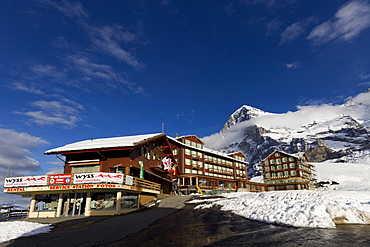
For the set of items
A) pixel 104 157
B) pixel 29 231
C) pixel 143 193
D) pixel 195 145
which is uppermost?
pixel 195 145

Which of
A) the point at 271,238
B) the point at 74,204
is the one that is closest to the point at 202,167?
the point at 74,204

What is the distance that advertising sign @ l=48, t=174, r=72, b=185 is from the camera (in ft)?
68.4

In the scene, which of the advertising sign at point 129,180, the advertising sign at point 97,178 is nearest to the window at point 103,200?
the advertising sign at point 129,180

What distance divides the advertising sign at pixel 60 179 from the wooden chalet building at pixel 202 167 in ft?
73.8

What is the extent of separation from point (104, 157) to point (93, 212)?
238 inches

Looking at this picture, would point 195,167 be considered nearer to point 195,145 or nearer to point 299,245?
point 195,145

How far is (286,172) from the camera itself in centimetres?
8225

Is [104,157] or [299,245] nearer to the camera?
[299,245]

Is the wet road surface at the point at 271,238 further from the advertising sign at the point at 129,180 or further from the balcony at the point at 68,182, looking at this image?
the advertising sign at the point at 129,180

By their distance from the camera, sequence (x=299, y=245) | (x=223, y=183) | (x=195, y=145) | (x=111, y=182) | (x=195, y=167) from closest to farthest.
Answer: (x=299, y=245) → (x=111, y=182) → (x=195, y=167) → (x=195, y=145) → (x=223, y=183)

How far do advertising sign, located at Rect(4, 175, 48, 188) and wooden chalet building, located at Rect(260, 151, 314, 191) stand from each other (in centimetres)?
7170

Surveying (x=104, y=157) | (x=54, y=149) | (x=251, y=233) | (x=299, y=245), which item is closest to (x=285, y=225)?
(x=251, y=233)

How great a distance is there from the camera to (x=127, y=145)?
23.5m

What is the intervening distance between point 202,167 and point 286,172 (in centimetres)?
4196
